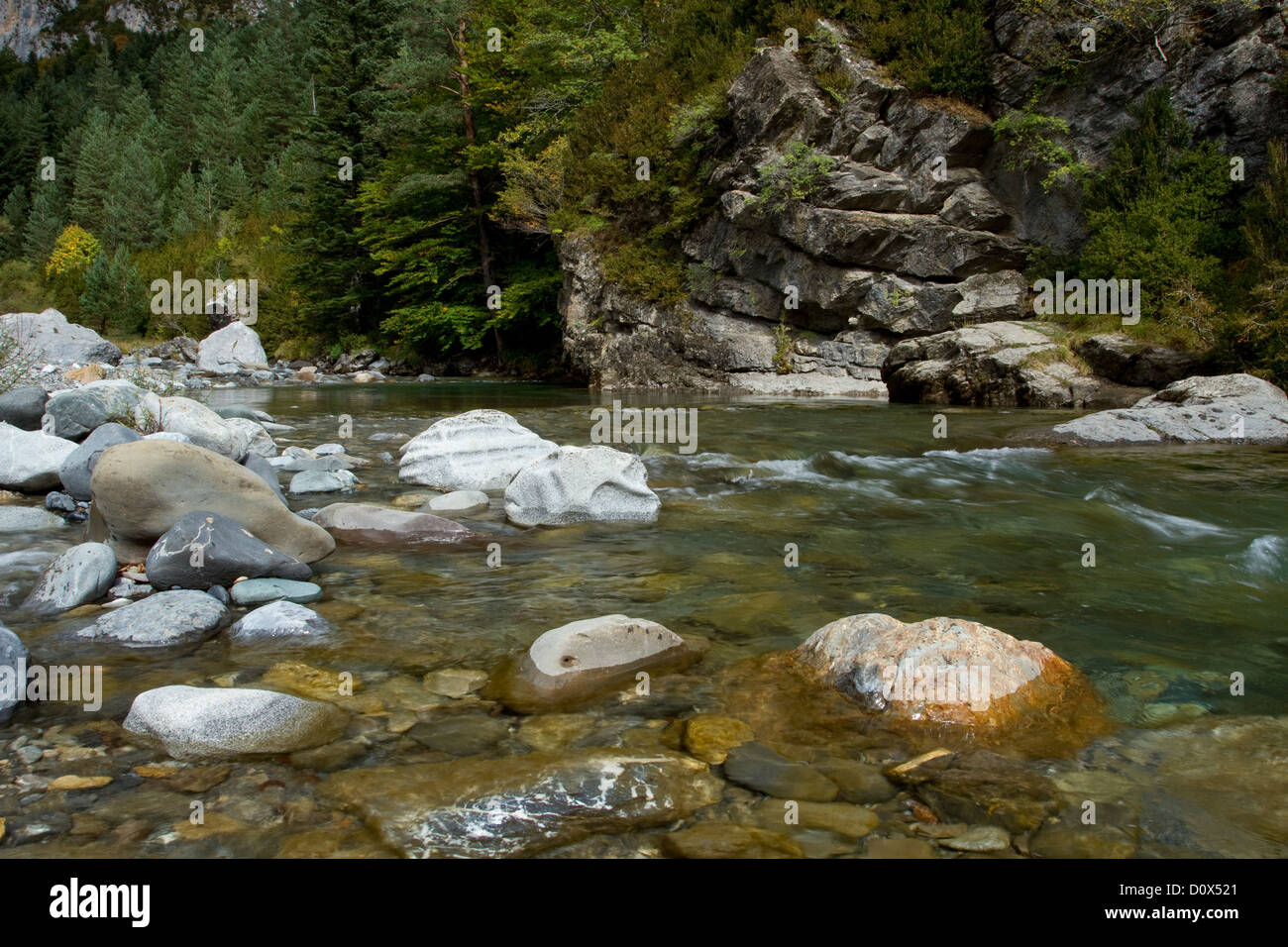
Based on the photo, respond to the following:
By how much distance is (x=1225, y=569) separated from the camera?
214 inches

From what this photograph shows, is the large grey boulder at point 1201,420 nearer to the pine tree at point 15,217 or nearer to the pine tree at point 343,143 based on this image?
the pine tree at point 343,143

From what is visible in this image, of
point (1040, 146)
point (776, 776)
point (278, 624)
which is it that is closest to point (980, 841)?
point (776, 776)

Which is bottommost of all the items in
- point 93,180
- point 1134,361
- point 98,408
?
point 98,408

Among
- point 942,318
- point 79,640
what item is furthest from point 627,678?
point 942,318

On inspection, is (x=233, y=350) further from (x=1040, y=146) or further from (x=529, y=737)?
(x=529, y=737)

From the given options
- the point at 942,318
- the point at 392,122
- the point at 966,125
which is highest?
the point at 392,122

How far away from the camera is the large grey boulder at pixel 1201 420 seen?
36.0ft

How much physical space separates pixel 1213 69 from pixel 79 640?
20.9m

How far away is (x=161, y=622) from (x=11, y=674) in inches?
31.8

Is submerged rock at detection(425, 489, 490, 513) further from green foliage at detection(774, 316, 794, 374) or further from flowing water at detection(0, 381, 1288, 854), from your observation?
green foliage at detection(774, 316, 794, 374)

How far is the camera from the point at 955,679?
125 inches

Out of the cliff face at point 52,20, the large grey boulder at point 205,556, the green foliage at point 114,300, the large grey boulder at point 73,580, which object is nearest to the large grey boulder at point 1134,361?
the large grey boulder at point 205,556

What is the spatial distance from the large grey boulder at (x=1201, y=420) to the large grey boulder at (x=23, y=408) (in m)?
11.9

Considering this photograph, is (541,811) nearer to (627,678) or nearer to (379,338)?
(627,678)
